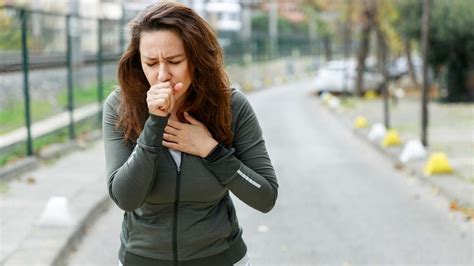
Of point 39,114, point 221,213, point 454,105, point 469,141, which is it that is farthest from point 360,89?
point 221,213

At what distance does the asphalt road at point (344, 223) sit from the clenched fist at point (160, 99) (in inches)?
185

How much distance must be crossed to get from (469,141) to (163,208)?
14604 mm

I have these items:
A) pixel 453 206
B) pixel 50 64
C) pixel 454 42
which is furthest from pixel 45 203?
pixel 454 42

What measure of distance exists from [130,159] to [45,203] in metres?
6.83

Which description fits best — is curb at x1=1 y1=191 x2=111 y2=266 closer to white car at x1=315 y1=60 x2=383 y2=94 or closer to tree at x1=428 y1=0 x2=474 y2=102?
tree at x1=428 y1=0 x2=474 y2=102

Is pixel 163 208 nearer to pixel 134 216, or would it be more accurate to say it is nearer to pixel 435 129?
pixel 134 216

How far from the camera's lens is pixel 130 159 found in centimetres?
259

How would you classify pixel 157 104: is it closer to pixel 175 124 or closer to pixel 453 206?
pixel 175 124

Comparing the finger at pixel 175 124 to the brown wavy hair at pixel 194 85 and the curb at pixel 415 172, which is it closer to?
the brown wavy hair at pixel 194 85

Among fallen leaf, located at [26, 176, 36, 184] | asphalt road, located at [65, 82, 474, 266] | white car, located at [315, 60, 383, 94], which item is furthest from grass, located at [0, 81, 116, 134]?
white car, located at [315, 60, 383, 94]

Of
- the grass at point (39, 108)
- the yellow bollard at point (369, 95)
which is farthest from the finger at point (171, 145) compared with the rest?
the yellow bollard at point (369, 95)

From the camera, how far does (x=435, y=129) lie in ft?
63.9

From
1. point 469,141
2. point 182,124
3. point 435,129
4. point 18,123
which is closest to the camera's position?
point 182,124

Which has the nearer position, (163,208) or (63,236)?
(163,208)
